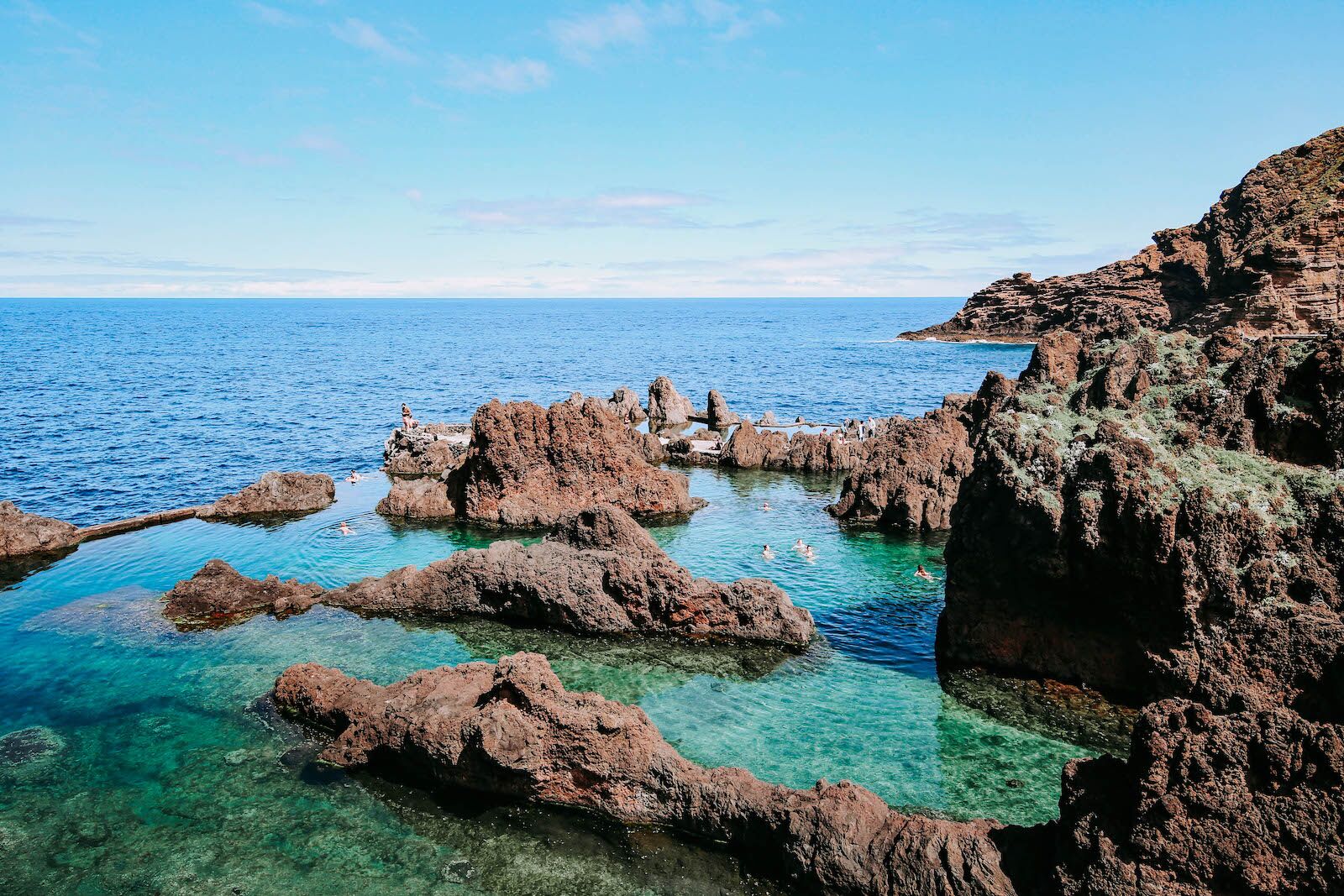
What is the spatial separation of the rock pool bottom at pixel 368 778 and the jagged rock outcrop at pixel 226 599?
2.10 feet

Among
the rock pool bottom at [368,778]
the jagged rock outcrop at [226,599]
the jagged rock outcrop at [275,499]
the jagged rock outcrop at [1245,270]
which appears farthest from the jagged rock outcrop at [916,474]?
the jagged rock outcrop at [275,499]

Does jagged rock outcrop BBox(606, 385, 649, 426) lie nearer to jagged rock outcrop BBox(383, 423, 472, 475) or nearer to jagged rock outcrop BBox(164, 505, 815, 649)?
jagged rock outcrop BBox(383, 423, 472, 475)

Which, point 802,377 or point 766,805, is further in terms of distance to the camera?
point 802,377

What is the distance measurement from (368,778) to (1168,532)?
50.0ft

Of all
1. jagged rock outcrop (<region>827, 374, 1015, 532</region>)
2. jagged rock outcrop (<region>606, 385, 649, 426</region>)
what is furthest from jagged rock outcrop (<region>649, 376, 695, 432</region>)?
jagged rock outcrop (<region>827, 374, 1015, 532</region>)

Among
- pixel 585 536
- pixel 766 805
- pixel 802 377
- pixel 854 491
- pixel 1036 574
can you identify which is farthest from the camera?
pixel 802 377

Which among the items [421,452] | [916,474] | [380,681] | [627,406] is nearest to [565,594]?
[380,681]

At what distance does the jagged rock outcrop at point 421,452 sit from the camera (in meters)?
45.3

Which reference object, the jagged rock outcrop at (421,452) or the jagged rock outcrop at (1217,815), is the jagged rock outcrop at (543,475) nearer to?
the jagged rock outcrop at (421,452)

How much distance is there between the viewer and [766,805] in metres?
12.6

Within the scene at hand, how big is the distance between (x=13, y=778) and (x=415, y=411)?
2495 inches

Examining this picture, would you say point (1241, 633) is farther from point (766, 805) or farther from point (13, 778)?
point (13, 778)

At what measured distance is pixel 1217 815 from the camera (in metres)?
9.55

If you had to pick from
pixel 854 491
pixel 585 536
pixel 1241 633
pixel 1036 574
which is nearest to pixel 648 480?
pixel 854 491
